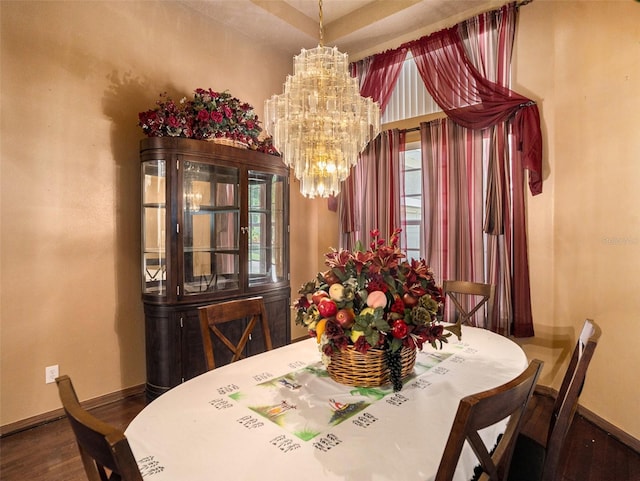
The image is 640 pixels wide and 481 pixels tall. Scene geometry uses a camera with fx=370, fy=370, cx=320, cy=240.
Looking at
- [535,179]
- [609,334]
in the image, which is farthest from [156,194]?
[609,334]

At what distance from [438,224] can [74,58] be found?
3.07 metres

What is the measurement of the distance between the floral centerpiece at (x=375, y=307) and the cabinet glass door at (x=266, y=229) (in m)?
1.86

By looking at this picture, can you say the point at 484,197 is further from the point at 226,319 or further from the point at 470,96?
the point at 226,319

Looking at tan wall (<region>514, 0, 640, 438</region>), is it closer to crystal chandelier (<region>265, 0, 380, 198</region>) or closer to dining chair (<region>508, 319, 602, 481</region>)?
dining chair (<region>508, 319, 602, 481</region>)

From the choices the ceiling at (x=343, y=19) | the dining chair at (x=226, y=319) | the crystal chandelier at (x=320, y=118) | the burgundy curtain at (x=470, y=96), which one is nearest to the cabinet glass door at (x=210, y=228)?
the crystal chandelier at (x=320, y=118)

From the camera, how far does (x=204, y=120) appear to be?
280 cm

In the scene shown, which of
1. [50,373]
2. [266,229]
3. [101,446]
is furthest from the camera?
[266,229]

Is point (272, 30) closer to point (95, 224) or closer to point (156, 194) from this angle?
point (156, 194)

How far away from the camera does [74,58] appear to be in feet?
8.41

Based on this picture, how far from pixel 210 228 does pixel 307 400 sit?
203 centimetres

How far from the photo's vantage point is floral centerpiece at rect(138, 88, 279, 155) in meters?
2.63

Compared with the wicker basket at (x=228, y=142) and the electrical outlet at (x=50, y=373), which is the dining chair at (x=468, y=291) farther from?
the electrical outlet at (x=50, y=373)

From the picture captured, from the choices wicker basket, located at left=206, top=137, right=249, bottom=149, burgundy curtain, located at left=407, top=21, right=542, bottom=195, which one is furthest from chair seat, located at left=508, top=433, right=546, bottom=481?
wicker basket, located at left=206, top=137, right=249, bottom=149

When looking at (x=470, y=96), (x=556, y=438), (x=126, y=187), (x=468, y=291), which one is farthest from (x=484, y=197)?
(x=126, y=187)
